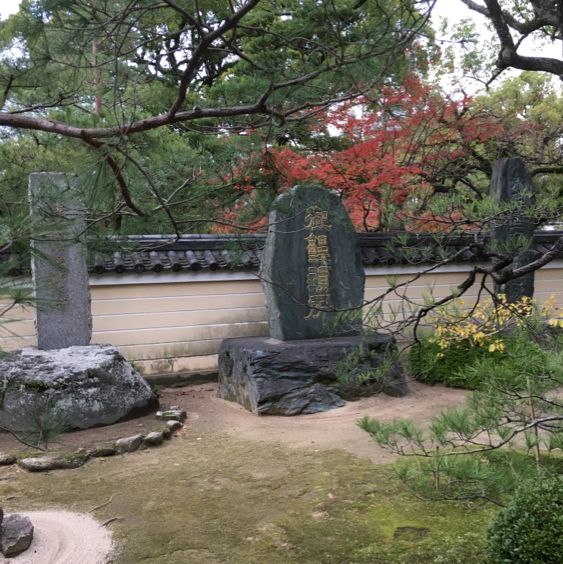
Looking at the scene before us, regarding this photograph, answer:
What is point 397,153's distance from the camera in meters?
9.88

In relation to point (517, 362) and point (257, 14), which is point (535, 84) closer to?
point (257, 14)

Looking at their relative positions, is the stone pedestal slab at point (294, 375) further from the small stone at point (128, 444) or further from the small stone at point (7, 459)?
the small stone at point (7, 459)

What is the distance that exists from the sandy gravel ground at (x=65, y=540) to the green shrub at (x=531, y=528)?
2021mm

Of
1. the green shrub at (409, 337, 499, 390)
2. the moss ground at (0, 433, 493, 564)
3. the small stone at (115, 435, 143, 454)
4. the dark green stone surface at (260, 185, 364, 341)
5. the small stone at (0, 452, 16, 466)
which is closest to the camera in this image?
the moss ground at (0, 433, 493, 564)

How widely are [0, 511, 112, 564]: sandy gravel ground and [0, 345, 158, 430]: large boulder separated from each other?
1.80 meters

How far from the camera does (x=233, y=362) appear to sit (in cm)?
701

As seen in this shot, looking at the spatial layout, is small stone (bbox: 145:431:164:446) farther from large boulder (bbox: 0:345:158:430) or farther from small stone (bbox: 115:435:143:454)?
large boulder (bbox: 0:345:158:430)

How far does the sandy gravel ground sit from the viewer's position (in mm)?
3102

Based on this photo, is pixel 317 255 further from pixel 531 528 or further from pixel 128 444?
pixel 531 528

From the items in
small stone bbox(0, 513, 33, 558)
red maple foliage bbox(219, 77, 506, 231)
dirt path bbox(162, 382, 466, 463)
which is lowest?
dirt path bbox(162, 382, 466, 463)

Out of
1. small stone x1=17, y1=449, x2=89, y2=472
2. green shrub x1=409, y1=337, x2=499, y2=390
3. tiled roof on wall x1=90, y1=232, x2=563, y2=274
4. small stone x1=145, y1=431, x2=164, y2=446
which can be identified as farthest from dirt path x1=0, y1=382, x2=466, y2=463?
tiled roof on wall x1=90, y1=232, x2=563, y2=274

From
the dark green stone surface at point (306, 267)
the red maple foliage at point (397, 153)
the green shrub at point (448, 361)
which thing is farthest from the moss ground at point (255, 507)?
the red maple foliage at point (397, 153)

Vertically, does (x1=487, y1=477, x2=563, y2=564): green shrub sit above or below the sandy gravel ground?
above

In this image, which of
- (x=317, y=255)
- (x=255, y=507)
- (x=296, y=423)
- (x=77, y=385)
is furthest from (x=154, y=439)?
(x=317, y=255)
